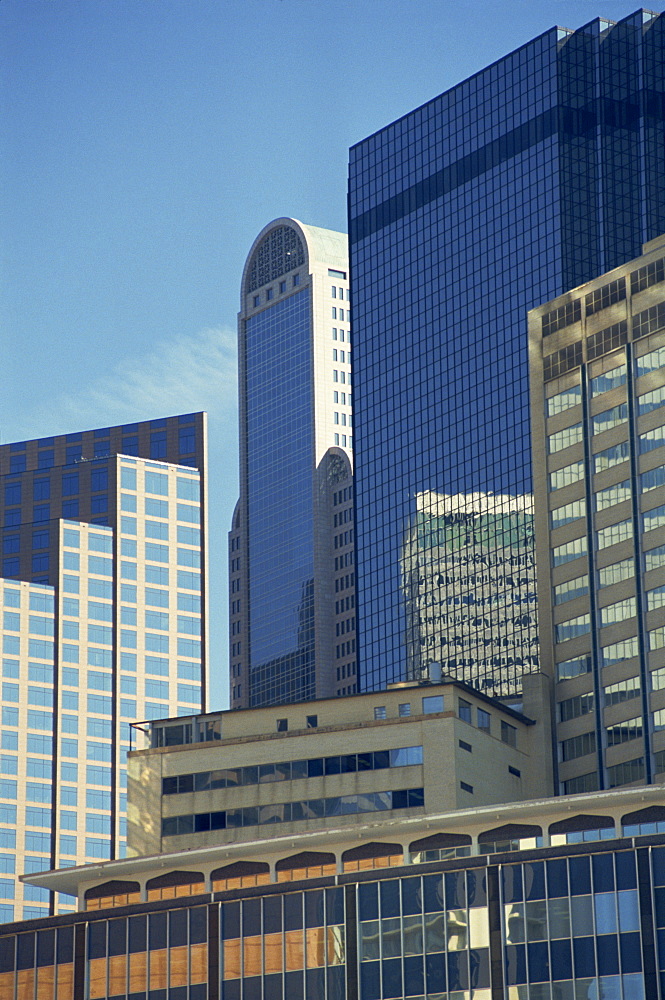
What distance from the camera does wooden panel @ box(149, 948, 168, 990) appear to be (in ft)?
450

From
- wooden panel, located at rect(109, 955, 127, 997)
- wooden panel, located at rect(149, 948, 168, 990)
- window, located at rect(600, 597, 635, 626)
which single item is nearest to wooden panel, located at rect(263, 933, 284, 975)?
wooden panel, located at rect(149, 948, 168, 990)

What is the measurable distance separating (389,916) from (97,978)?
2273 cm

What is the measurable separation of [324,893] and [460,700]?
133 ft

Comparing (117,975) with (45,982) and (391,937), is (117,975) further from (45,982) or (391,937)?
(391,937)

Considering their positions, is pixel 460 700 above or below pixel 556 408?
below

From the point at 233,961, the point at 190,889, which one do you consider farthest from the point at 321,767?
the point at 233,961

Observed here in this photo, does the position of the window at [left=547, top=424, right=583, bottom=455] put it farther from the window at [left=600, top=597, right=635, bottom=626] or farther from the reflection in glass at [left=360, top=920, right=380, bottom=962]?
the reflection in glass at [left=360, top=920, right=380, bottom=962]

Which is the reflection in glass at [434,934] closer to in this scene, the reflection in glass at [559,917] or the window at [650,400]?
the reflection in glass at [559,917]

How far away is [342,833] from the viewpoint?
140 metres

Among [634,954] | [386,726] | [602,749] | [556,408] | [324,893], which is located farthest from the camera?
[556,408]

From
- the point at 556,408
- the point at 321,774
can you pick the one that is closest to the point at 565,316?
the point at 556,408

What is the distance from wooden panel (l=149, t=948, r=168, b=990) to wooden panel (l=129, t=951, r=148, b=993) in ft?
1.47

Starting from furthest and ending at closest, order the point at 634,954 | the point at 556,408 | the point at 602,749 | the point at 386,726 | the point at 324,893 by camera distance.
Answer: the point at 556,408
the point at 602,749
the point at 386,726
the point at 324,893
the point at 634,954

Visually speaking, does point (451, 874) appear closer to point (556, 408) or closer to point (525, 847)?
point (525, 847)
